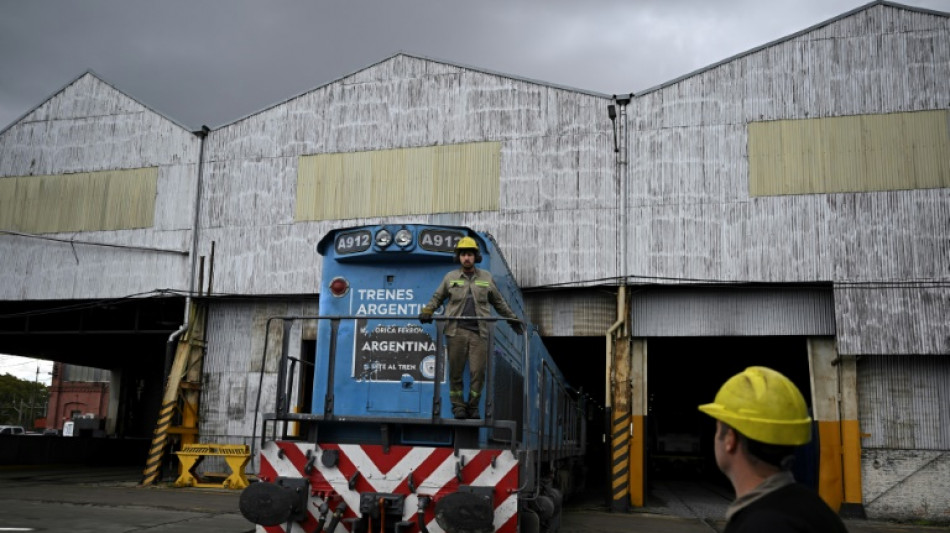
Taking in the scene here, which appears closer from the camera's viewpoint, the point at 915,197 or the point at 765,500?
the point at 765,500

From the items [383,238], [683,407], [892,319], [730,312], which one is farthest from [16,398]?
[383,238]

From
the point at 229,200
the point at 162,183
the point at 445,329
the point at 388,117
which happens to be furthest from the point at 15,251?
the point at 445,329

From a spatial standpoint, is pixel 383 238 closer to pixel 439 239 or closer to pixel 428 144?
pixel 439 239

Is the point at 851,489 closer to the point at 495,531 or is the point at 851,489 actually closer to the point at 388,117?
the point at 495,531

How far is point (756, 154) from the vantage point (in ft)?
49.8

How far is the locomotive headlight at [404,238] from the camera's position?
7293 millimetres

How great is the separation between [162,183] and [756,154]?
521 inches

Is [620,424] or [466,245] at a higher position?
[466,245]

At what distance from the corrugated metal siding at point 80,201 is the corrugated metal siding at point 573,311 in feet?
30.7

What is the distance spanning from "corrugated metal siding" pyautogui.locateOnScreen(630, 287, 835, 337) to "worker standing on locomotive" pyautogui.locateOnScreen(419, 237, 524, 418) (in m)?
9.37

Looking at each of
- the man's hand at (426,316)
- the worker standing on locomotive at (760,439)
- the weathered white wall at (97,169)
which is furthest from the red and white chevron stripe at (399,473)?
the weathered white wall at (97,169)

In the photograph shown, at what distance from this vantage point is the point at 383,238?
7.30 metres

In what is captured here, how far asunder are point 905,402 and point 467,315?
11.2 m

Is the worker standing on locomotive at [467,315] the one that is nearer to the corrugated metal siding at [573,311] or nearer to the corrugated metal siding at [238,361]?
the corrugated metal siding at [573,311]
